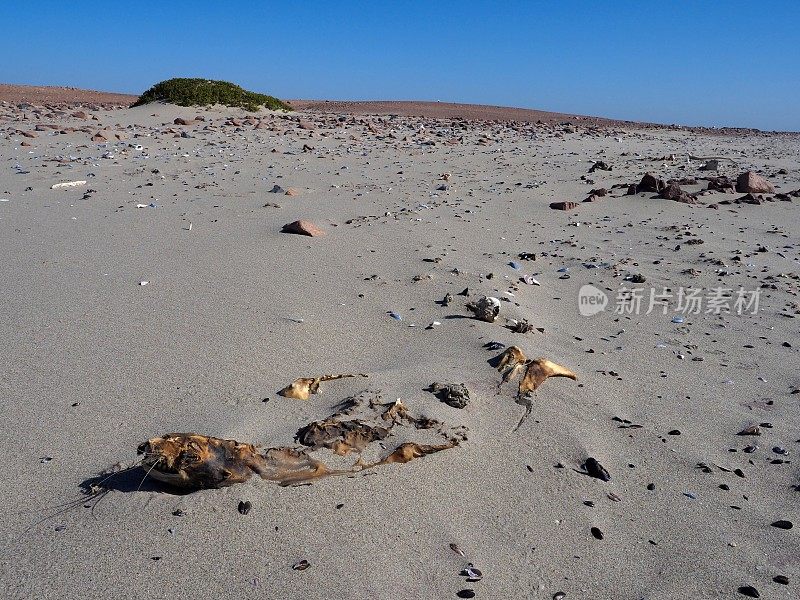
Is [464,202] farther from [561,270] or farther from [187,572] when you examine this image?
[187,572]

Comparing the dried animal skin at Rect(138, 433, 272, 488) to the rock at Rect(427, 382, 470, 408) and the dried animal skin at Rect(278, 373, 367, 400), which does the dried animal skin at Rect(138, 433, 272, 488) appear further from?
the rock at Rect(427, 382, 470, 408)

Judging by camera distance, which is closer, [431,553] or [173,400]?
[431,553]

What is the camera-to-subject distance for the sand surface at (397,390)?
5.52 ft

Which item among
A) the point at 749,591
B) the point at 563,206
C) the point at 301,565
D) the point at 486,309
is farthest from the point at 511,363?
the point at 563,206

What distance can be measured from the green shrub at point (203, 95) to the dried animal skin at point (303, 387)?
1130cm

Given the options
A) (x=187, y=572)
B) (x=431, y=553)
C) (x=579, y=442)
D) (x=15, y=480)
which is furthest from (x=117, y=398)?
(x=579, y=442)

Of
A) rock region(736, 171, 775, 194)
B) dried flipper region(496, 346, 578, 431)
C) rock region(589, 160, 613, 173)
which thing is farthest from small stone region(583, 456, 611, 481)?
rock region(589, 160, 613, 173)

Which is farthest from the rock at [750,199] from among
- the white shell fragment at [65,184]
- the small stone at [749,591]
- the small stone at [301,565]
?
the white shell fragment at [65,184]

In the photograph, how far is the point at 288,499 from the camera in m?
1.85

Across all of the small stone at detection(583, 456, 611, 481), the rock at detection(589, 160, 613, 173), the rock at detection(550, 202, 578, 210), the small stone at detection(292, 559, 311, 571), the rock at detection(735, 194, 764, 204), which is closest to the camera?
the small stone at detection(292, 559, 311, 571)

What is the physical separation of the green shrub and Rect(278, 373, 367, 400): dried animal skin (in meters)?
11.3

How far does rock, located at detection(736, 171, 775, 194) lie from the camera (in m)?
6.55

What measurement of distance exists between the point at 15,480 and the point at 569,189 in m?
5.93

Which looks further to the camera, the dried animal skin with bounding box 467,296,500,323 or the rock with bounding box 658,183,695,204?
the rock with bounding box 658,183,695,204
